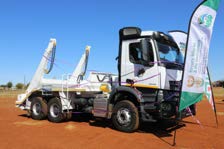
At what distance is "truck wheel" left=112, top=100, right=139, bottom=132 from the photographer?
8.61m

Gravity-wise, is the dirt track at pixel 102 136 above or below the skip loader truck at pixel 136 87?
below

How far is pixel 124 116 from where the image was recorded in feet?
29.3

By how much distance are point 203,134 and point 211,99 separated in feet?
5.59

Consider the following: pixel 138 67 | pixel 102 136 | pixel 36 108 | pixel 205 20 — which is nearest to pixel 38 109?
pixel 36 108

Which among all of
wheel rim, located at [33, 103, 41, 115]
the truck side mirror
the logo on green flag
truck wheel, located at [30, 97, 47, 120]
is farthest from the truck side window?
wheel rim, located at [33, 103, 41, 115]

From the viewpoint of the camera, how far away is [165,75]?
8.45 meters

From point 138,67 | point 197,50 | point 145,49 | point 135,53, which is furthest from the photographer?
point 135,53

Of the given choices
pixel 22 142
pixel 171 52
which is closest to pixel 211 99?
pixel 171 52

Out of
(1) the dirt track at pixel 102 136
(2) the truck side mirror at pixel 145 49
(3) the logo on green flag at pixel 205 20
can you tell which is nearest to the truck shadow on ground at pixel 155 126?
(1) the dirt track at pixel 102 136

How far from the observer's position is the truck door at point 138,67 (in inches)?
337

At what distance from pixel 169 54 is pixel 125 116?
2.48 metres

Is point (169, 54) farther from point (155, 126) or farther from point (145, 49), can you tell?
point (155, 126)

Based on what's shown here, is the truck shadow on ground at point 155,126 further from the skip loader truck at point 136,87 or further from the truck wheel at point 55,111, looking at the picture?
the truck wheel at point 55,111

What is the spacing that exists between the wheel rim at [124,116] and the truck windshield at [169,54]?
6.52 feet
